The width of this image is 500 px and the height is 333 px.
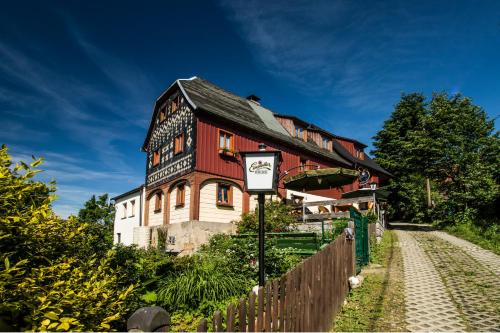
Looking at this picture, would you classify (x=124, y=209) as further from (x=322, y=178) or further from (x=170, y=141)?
(x=322, y=178)


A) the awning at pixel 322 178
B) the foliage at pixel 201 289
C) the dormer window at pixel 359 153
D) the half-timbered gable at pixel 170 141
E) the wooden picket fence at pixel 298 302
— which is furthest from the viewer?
the dormer window at pixel 359 153

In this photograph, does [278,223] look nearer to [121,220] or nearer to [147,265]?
[147,265]

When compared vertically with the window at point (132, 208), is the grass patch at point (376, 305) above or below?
below

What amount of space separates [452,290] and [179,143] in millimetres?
15212

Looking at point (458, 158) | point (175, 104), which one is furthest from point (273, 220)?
point (458, 158)

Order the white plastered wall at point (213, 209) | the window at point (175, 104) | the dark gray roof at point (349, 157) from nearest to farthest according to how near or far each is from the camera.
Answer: the white plastered wall at point (213, 209) < the window at point (175, 104) < the dark gray roof at point (349, 157)

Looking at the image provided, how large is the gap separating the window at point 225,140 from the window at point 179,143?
2.23 metres

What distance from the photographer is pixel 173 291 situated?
721cm

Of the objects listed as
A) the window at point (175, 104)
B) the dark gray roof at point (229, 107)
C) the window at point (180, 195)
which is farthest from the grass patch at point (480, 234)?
the window at point (175, 104)

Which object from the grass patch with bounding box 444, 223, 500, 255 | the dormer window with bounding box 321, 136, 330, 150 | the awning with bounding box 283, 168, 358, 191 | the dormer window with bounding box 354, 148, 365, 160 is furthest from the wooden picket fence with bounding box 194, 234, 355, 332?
the dormer window with bounding box 354, 148, 365, 160

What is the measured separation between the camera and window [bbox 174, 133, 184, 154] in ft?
61.1

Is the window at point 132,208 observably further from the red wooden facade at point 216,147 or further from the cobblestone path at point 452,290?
the cobblestone path at point 452,290

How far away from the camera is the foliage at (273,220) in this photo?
47.1ft

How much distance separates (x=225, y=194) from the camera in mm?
18172
